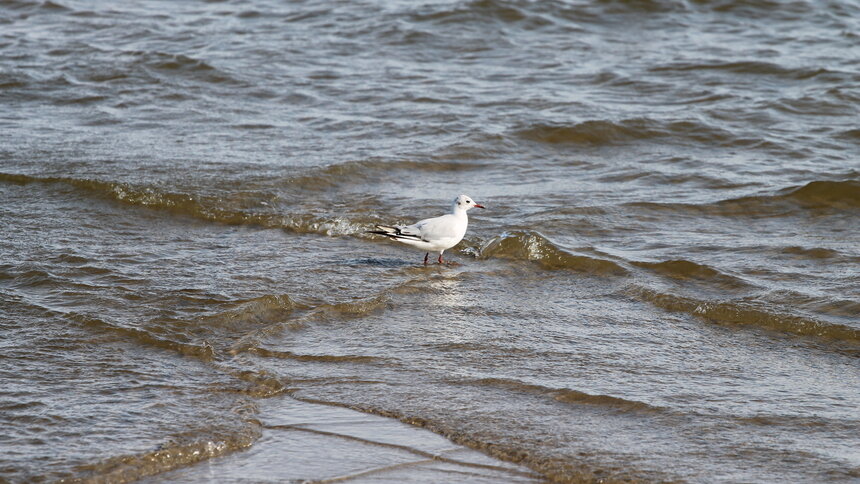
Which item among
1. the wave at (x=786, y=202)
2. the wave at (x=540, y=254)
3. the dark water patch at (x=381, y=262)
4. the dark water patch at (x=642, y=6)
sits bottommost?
the dark water patch at (x=381, y=262)

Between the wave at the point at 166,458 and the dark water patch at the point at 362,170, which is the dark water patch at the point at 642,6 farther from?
the wave at the point at 166,458

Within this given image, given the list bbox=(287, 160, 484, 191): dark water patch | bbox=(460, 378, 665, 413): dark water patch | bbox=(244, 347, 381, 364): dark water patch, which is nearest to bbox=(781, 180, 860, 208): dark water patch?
bbox=(287, 160, 484, 191): dark water patch

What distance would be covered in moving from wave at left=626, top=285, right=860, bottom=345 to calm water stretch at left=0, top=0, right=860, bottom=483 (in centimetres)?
2

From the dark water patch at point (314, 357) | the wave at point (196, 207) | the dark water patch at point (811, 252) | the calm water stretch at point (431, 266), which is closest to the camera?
the calm water stretch at point (431, 266)

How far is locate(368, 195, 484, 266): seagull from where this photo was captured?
748 cm

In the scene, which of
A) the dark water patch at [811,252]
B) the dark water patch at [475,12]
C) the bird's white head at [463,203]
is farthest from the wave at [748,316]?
the dark water patch at [475,12]

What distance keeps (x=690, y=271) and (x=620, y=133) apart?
4.08 metres

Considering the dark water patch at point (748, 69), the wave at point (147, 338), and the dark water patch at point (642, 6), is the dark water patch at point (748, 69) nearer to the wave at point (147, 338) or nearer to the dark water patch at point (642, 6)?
the dark water patch at point (642, 6)

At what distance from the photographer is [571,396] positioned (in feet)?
16.7

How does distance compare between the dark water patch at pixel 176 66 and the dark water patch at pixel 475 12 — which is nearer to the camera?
the dark water patch at pixel 176 66

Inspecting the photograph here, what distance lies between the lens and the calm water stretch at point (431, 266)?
15.1 ft

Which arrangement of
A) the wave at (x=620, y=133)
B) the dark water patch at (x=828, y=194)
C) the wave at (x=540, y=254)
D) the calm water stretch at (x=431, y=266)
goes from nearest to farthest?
the calm water stretch at (x=431, y=266)
the wave at (x=540, y=254)
the dark water patch at (x=828, y=194)
the wave at (x=620, y=133)

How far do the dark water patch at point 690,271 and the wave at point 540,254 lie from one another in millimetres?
262

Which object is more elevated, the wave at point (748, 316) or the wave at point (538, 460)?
the wave at point (538, 460)
